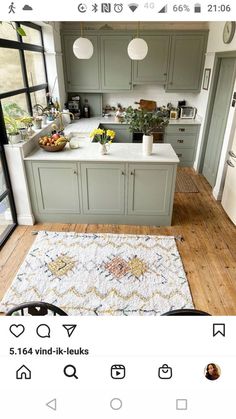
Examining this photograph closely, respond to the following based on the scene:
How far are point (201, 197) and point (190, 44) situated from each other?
245cm

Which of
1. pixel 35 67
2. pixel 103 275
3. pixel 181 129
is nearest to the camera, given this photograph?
pixel 103 275

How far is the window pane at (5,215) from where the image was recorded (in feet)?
9.79

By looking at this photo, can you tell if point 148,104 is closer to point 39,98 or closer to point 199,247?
point 39,98

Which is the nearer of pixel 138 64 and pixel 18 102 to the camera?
pixel 18 102

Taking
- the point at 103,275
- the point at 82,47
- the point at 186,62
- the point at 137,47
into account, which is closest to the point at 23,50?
the point at 82,47

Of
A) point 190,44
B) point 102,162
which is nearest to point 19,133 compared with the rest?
point 102,162

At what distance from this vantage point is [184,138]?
457cm

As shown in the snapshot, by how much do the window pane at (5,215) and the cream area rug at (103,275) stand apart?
1.50 feet

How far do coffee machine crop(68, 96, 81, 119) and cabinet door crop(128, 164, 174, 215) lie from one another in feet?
7.79

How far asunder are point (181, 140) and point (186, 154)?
0.93ft

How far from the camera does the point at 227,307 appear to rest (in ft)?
6.86

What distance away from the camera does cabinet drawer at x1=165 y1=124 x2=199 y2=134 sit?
4473 millimetres
